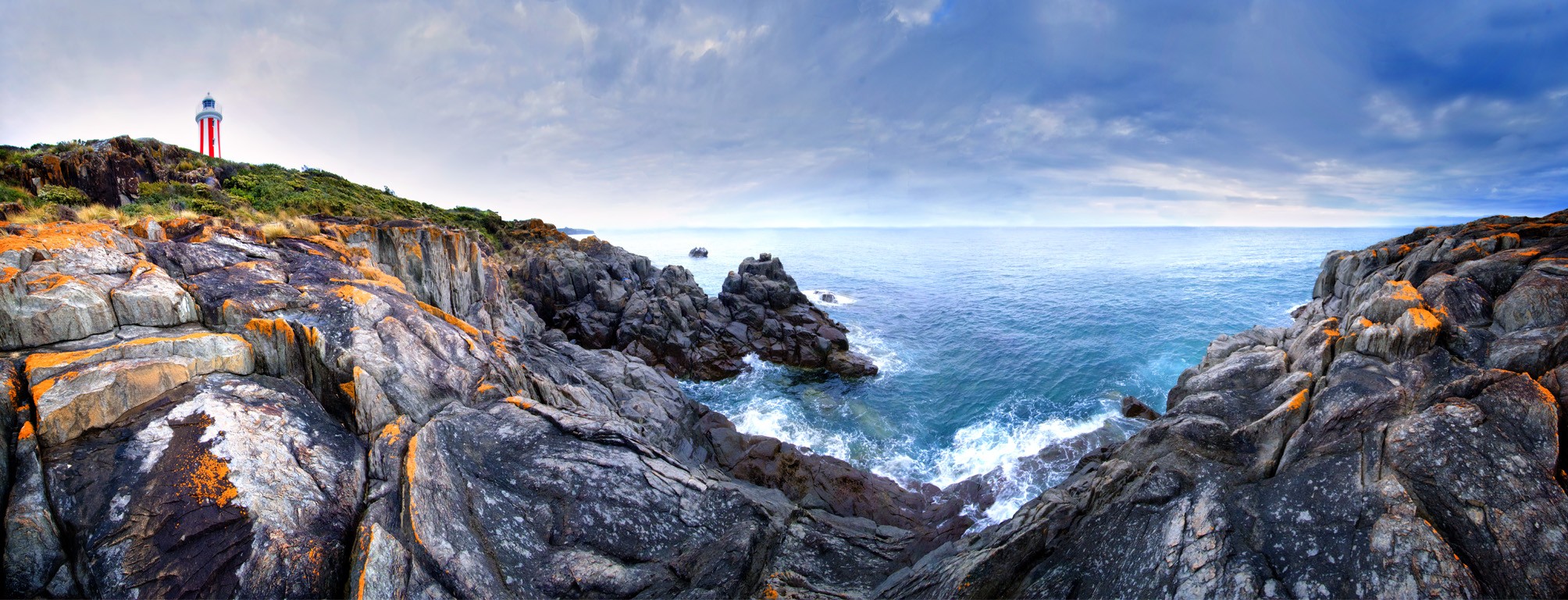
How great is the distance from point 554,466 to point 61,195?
31016mm

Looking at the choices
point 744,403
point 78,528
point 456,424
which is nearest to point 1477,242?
point 744,403

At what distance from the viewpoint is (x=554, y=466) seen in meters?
12.1

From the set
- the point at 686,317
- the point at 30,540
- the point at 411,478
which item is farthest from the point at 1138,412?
the point at 30,540

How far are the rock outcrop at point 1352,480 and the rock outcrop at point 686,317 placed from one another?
24928mm

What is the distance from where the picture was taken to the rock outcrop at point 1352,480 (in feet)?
30.5

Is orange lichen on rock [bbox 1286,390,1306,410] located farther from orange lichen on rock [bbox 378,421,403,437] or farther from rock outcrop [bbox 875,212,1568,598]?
orange lichen on rock [bbox 378,421,403,437]

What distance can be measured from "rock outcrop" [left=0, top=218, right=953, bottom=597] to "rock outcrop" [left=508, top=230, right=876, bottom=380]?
21.0 m

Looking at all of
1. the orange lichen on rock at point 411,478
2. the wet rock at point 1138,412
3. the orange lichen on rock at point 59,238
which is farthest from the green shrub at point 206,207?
the wet rock at point 1138,412

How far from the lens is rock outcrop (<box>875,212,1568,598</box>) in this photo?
9.28 meters

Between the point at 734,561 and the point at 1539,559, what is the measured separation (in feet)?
50.6

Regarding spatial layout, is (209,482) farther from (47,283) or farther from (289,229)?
(289,229)

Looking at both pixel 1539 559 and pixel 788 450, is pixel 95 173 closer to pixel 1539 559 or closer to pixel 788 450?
pixel 788 450

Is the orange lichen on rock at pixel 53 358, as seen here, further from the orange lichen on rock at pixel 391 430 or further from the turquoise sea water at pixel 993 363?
the turquoise sea water at pixel 993 363

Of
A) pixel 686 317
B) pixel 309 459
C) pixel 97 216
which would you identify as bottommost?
pixel 686 317
